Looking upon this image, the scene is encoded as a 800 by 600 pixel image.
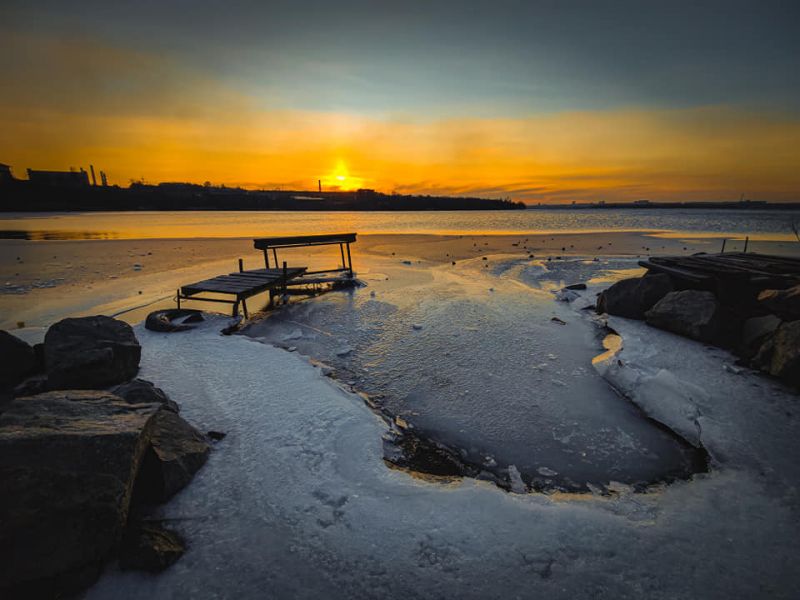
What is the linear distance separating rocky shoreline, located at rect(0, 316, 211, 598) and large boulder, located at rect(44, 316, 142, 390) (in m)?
1.58

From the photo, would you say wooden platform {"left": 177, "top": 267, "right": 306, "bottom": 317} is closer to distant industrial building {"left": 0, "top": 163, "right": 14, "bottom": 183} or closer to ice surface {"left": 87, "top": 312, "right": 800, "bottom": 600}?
ice surface {"left": 87, "top": 312, "right": 800, "bottom": 600}

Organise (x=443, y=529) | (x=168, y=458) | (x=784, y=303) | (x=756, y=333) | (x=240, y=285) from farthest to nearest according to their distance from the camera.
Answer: (x=240, y=285), (x=756, y=333), (x=784, y=303), (x=168, y=458), (x=443, y=529)

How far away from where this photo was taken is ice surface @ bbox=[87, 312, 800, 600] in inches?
99.0

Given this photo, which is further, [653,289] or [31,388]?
[653,289]

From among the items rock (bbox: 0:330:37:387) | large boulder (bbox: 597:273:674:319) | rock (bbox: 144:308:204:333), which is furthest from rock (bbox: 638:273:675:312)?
rock (bbox: 0:330:37:387)

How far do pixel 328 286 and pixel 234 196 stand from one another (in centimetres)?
10218

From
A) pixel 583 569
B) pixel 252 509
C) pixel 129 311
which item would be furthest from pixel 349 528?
pixel 129 311

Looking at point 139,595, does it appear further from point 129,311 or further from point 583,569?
point 129,311

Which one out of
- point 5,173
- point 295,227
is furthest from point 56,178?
point 295,227

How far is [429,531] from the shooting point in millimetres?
2973

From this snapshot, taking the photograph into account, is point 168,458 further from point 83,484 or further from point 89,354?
point 89,354

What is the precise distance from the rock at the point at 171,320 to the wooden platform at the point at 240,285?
20.7 inches

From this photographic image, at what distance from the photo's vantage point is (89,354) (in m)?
4.80

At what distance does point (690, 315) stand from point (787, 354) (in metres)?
2.13
